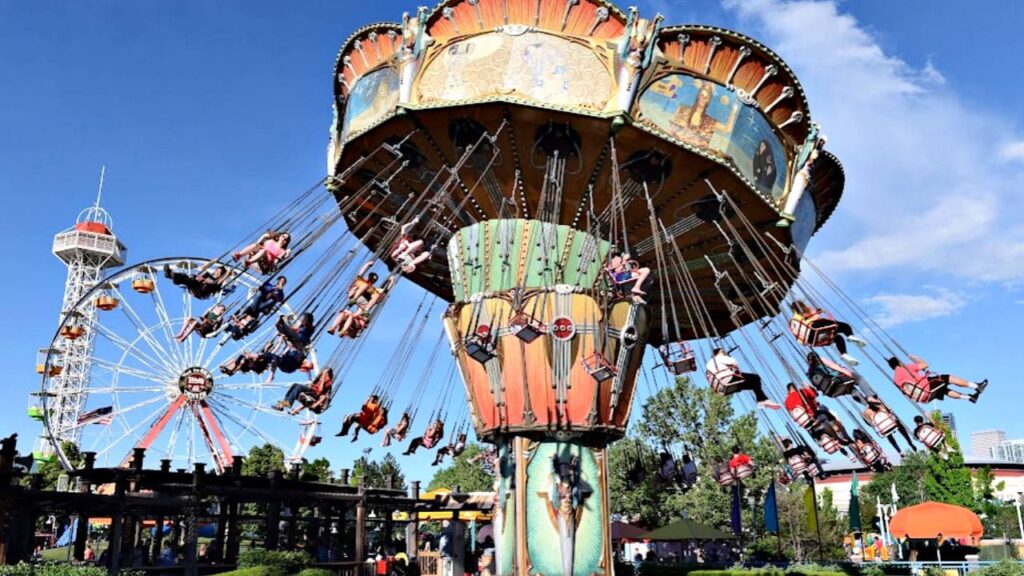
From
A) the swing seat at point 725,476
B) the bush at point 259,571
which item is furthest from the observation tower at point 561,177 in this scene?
the bush at point 259,571

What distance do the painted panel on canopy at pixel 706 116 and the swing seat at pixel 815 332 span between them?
10.9ft

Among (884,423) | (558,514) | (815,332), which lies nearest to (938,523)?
(884,423)

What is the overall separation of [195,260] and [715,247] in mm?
25379

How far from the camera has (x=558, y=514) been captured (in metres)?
15.2

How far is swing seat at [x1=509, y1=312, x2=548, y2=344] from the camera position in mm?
14367

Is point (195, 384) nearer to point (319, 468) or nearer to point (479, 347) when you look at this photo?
point (319, 468)

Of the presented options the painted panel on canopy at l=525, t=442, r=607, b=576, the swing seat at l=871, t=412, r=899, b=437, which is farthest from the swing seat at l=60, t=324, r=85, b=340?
the swing seat at l=871, t=412, r=899, b=437

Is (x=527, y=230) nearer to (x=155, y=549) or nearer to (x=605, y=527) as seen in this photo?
(x=605, y=527)

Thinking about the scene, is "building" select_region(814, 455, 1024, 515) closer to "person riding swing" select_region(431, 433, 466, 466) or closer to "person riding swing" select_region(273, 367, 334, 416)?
→ "person riding swing" select_region(431, 433, 466, 466)

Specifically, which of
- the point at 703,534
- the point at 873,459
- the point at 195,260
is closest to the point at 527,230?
the point at 873,459

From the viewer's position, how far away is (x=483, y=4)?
1530cm

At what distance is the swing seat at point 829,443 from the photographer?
14.8m

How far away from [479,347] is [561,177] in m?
4.07

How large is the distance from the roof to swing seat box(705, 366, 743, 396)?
15139mm
